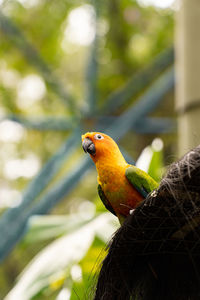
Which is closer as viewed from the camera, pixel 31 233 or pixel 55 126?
pixel 31 233

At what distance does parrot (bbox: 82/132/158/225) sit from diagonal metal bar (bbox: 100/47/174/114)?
7.40 feet

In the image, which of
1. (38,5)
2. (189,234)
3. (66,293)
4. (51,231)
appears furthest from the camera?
(38,5)

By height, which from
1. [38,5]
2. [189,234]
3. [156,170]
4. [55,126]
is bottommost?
[189,234]

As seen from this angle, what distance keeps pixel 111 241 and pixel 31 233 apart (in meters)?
1.99

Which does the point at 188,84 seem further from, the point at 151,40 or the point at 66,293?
the point at 151,40

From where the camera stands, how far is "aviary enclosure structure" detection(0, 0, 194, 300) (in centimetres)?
298

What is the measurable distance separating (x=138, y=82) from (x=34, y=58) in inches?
40.6

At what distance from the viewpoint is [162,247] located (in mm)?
1068

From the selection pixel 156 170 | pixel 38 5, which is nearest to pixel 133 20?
pixel 38 5

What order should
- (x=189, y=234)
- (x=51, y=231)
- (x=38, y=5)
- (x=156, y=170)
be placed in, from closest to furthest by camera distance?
(x=189, y=234), (x=156, y=170), (x=51, y=231), (x=38, y=5)

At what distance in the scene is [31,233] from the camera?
3.00 m

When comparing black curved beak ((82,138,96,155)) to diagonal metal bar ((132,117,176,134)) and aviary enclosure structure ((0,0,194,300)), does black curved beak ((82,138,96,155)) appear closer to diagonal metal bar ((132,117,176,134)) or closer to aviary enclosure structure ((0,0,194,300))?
aviary enclosure structure ((0,0,194,300))

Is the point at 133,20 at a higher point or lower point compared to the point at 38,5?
lower

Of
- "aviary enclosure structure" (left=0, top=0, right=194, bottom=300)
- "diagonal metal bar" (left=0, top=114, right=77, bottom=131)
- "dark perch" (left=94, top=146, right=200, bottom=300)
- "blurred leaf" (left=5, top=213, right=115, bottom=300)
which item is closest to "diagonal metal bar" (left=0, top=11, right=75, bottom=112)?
"aviary enclosure structure" (left=0, top=0, right=194, bottom=300)
